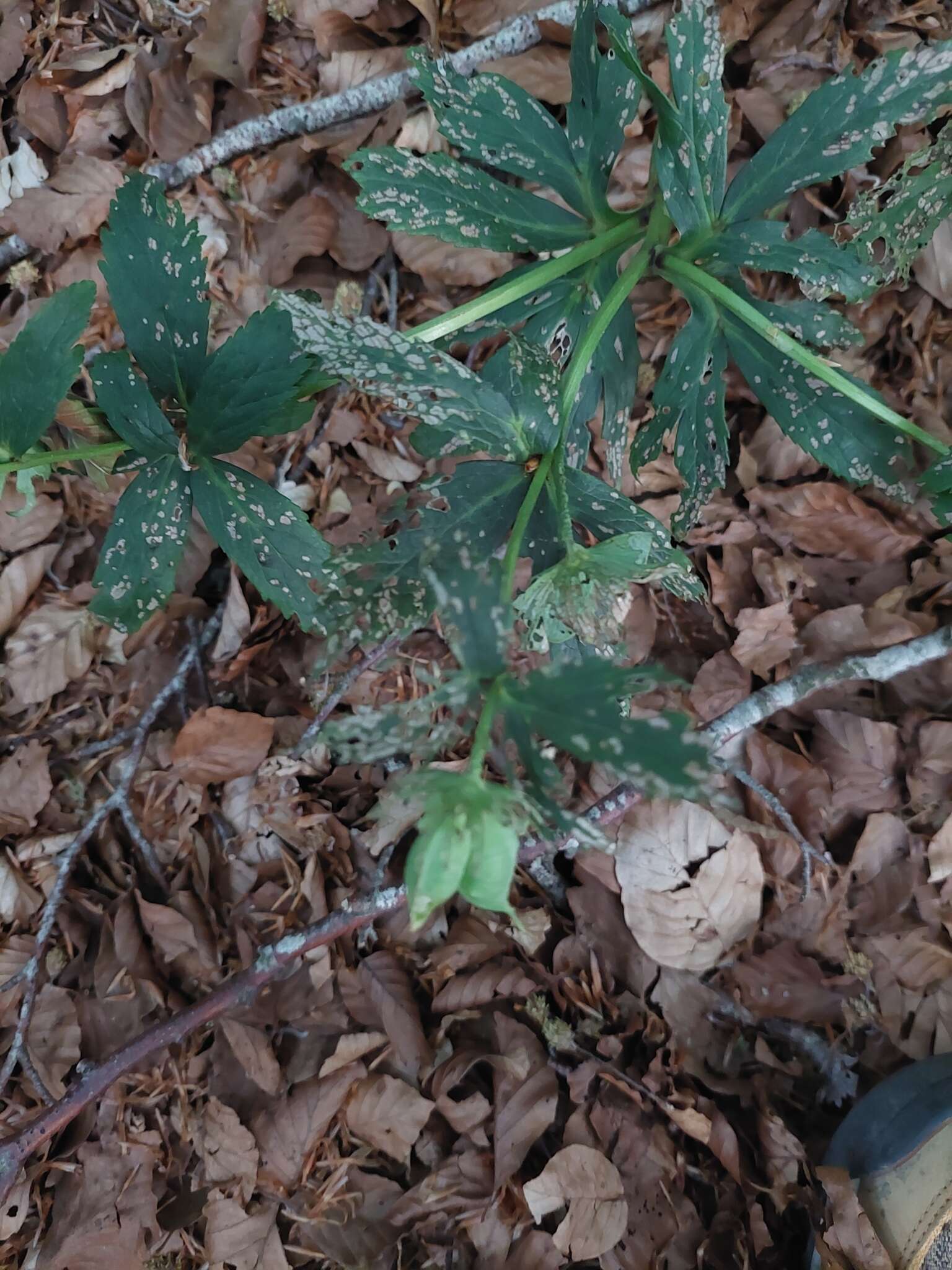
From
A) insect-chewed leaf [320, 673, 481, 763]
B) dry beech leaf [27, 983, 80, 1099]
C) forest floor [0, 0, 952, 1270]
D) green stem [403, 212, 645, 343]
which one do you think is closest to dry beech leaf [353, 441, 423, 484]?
forest floor [0, 0, 952, 1270]

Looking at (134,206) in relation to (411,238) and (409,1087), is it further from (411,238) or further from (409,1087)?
(409,1087)

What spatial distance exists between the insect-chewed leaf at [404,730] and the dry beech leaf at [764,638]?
0.79 m

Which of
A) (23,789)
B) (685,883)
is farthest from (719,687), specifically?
(23,789)

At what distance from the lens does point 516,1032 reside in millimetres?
1157

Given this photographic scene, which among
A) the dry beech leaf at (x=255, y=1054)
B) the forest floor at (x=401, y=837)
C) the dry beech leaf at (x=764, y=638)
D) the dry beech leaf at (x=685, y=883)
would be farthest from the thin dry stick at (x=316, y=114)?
the dry beech leaf at (x=255, y=1054)

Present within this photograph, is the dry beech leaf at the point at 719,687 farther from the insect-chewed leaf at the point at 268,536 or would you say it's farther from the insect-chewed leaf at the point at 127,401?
the insect-chewed leaf at the point at 127,401

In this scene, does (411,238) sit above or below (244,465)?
above

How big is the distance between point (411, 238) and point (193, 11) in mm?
517

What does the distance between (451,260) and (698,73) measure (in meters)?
0.56

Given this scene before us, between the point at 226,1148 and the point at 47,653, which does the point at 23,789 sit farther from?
the point at 226,1148

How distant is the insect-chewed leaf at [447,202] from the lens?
0.84m

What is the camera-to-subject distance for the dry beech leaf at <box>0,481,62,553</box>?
1275 mm

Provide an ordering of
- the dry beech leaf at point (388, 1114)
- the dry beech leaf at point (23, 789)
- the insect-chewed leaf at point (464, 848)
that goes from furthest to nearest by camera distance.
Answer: the dry beech leaf at point (23, 789) < the dry beech leaf at point (388, 1114) < the insect-chewed leaf at point (464, 848)

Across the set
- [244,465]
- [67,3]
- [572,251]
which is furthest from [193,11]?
[572,251]
